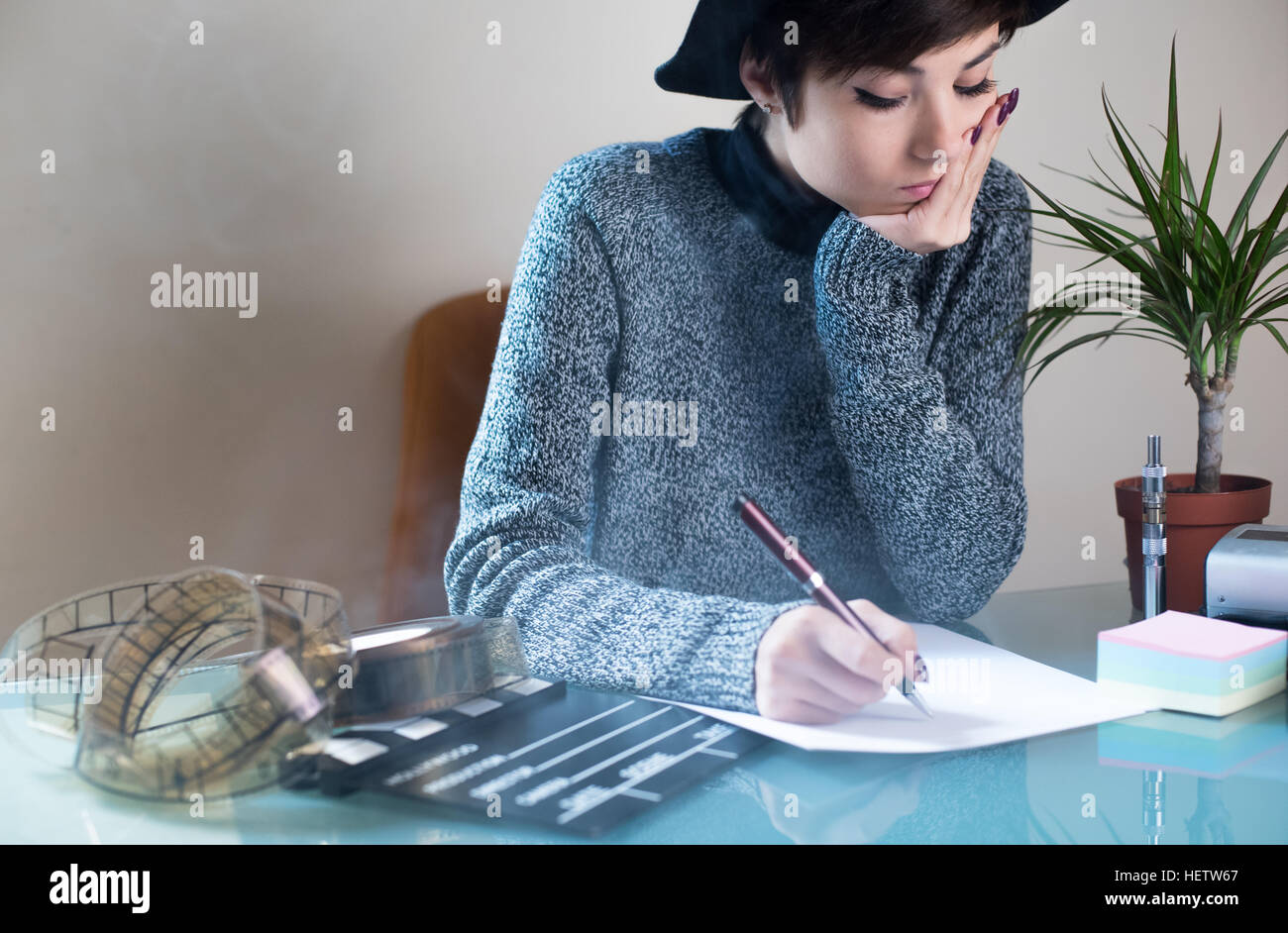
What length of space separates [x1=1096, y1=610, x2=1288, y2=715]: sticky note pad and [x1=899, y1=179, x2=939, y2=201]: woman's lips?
16.8 inches

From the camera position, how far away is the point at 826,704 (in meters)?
0.63

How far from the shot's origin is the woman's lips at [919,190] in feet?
3.08

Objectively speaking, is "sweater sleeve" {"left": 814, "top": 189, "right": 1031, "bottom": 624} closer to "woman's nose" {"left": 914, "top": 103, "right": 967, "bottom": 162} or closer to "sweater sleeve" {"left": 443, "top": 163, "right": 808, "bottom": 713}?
"woman's nose" {"left": 914, "top": 103, "right": 967, "bottom": 162}

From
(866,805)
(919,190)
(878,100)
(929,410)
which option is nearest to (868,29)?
(878,100)

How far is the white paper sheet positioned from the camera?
→ 61 centimetres

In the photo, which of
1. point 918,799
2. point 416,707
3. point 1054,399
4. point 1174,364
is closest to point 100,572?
point 416,707

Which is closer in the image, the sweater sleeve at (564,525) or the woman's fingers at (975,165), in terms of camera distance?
the sweater sleeve at (564,525)

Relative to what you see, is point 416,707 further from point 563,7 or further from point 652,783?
point 563,7

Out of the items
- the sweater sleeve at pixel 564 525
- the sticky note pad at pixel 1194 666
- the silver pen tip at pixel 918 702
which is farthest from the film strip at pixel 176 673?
the sticky note pad at pixel 1194 666

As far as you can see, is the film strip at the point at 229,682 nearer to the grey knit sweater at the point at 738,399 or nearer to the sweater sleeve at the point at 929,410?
the grey knit sweater at the point at 738,399

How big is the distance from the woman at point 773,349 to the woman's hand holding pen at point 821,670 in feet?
0.37

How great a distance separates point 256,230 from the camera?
117 centimetres

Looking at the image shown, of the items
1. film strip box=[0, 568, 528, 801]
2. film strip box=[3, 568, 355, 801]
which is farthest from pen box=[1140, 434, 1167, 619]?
film strip box=[3, 568, 355, 801]

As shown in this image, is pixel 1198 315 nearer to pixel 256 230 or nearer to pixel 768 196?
pixel 768 196
